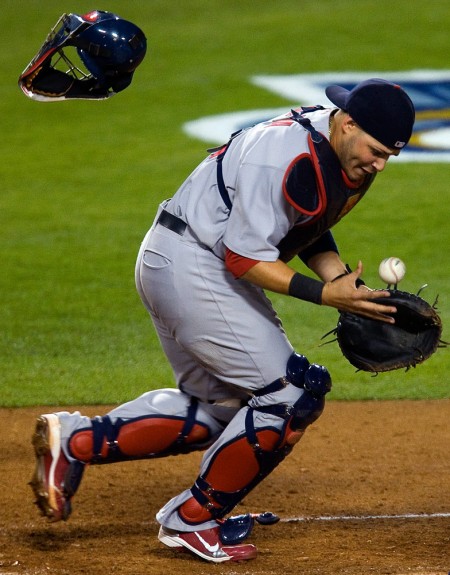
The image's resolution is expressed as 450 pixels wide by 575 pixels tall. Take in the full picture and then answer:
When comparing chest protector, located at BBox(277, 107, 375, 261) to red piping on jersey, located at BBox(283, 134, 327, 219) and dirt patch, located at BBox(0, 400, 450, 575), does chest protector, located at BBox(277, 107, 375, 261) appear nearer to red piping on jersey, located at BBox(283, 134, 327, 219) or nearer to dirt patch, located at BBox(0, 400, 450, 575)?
red piping on jersey, located at BBox(283, 134, 327, 219)

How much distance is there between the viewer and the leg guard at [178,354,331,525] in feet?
13.9

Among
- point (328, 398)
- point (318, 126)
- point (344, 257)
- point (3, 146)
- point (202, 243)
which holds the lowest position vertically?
point (3, 146)

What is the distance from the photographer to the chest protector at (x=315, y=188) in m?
4.02

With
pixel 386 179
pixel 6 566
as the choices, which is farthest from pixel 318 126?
pixel 386 179

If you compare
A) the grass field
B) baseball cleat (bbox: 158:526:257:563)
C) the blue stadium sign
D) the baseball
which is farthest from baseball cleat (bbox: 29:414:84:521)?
the blue stadium sign

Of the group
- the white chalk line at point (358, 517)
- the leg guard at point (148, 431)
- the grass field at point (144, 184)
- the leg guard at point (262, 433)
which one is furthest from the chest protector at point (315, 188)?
the grass field at point (144, 184)

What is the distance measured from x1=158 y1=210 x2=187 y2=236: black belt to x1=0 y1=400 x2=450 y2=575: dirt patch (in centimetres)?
127

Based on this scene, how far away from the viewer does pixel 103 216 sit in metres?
10.3

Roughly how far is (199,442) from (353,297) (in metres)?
0.96

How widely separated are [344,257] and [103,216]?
8.05 ft

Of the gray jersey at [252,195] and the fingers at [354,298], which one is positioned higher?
the gray jersey at [252,195]

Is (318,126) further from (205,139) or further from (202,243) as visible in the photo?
(205,139)

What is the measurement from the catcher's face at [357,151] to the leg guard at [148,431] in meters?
1.13

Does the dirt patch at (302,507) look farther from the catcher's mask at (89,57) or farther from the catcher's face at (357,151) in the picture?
the catcher's mask at (89,57)
